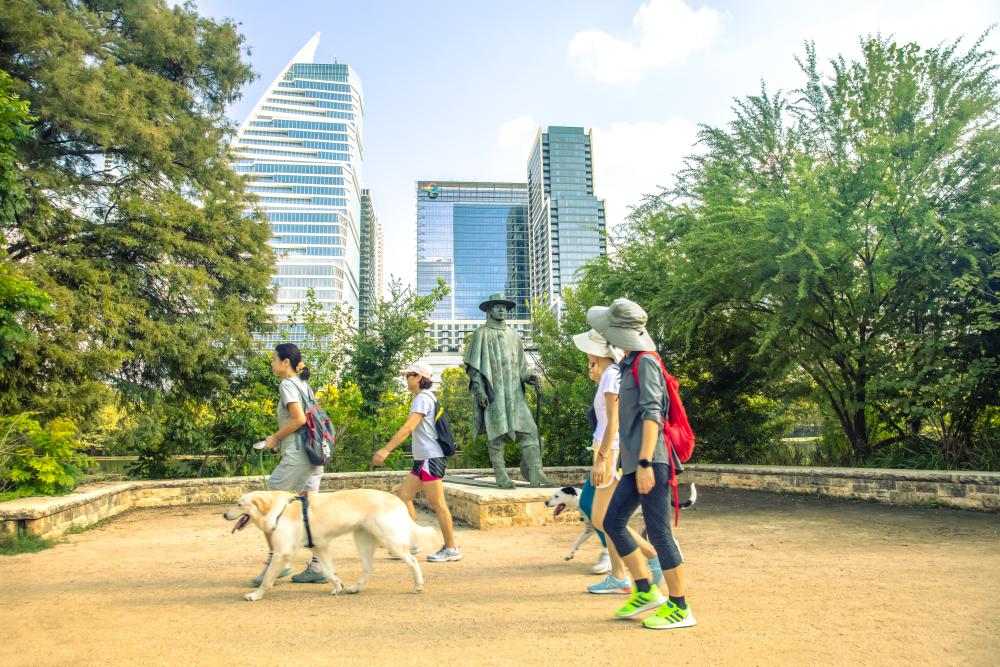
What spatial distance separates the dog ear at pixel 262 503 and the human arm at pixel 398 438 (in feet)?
2.52

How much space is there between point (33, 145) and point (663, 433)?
1297 cm

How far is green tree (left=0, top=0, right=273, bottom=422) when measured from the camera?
1077 centimetres

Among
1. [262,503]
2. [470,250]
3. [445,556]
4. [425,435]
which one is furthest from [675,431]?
[470,250]

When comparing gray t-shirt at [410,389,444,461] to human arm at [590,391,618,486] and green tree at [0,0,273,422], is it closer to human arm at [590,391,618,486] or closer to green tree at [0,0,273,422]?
human arm at [590,391,618,486]

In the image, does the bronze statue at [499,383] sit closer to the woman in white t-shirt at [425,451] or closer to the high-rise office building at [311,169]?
the woman in white t-shirt at [425,451]

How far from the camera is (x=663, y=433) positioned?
11.3 ft

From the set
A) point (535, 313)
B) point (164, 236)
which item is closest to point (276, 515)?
point (164, 236)

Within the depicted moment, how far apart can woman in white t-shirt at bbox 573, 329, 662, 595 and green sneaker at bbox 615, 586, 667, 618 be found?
0.48 metres

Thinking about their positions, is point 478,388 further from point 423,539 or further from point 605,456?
point 605,456

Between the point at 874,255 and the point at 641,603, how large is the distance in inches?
337

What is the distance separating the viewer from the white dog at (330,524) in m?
4.13

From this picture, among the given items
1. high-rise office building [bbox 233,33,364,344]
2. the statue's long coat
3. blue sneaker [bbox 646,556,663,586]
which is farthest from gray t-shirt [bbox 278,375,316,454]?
high-rise office building [bbox 233,33,364,344]

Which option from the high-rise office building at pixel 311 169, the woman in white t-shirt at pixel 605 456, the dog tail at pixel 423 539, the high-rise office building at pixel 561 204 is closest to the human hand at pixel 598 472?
the woman in white t-shirt at pixel 605 456

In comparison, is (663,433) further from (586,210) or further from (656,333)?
(586,210)
